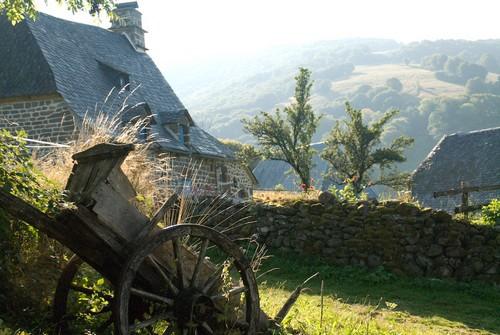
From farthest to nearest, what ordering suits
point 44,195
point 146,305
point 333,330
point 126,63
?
1. point 126,63
2. point 333,330
3. point 146,305
4. point 44,195

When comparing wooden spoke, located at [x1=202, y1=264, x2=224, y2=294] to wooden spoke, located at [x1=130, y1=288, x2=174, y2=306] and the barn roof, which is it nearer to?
wooden spoke, located at [x1=130, y1=288, x2=174, y2=306]

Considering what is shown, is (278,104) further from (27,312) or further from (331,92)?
(27,312)

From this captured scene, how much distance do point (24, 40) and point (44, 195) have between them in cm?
1770

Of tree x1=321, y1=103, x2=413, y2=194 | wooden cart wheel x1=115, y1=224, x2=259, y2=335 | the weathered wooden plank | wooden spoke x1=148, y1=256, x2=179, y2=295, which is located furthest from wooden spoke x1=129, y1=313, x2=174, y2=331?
tree x1=321, y1=103, x2=413, y2=194

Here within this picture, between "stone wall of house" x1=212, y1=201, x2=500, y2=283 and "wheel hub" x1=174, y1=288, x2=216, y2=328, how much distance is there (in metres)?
7.04

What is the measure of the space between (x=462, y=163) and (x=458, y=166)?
253 millimetres

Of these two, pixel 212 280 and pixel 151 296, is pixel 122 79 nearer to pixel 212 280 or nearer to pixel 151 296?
pixel 212 280

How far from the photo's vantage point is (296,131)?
27.8 metres

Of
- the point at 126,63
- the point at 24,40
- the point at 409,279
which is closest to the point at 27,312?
the point at 409,279

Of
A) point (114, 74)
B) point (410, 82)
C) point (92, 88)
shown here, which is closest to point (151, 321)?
point (92, 88)

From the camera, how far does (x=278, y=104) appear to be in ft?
583

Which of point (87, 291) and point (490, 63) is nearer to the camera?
point (87, 291)

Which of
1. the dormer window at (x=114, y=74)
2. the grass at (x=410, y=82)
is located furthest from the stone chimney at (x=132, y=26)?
the grass at (x=410, y=82)

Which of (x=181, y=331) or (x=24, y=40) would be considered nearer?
(x=181, y=331)
